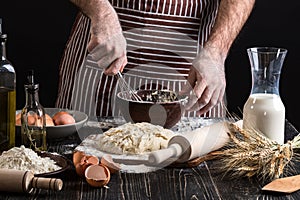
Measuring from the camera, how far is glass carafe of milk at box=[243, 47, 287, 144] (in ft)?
6.60

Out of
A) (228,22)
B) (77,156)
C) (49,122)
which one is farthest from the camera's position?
(228,22)

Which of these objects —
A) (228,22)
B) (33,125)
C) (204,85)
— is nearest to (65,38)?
(228,22)

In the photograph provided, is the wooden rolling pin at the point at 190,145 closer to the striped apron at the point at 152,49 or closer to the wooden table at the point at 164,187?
the wooden table at the point at 164,187

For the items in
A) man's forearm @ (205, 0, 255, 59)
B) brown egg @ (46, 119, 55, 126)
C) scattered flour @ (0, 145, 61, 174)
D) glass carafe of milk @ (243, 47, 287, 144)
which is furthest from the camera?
man's forearm @ (205, 0, 255, 59)

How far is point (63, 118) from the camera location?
221 centimetres

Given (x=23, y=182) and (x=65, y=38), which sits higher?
(x=65, y=38)

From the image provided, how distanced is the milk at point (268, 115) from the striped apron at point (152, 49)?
61 centimetres

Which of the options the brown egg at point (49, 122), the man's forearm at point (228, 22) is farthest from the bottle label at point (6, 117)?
the man's forearm at point (228, 22)

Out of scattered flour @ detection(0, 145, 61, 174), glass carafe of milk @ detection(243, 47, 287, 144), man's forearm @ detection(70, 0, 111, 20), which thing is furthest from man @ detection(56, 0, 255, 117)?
scattered flour @ detection(0, 145, 61, 174)

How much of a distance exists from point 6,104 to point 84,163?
0.33 metres

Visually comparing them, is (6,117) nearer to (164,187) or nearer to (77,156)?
(77,156)

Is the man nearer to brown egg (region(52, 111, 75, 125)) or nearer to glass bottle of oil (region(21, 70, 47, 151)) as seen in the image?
brown egg (region(52, 111, 75, 125))

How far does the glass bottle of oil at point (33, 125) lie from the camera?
205cm

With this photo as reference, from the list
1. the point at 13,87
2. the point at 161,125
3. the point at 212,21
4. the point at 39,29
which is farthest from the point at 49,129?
the point at 39,29
